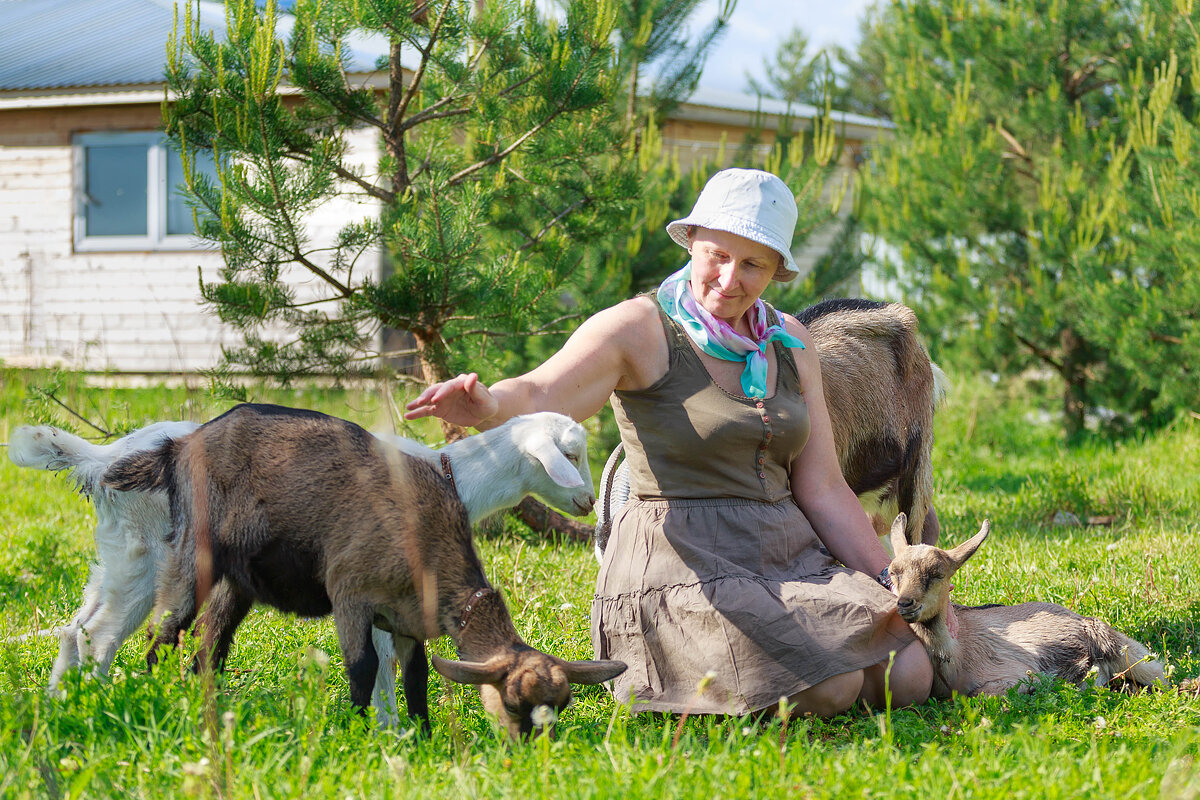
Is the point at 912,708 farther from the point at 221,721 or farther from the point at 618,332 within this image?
the point at 221,721

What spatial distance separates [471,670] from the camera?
112 inches

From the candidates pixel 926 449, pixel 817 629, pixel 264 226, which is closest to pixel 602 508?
pixel 817 629

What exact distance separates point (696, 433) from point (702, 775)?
123cm

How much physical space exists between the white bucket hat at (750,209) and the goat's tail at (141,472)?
1802 mm

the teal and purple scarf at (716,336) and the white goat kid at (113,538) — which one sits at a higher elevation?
the teal and purple scarf at (716,336)

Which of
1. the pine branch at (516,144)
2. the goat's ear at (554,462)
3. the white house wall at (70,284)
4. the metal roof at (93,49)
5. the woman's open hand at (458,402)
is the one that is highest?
the metal roof at (93,49)

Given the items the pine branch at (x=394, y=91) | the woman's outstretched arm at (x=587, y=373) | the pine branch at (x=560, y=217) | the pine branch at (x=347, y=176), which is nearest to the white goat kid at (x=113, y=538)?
the woman's outstretched arm at (x=587, y=373)

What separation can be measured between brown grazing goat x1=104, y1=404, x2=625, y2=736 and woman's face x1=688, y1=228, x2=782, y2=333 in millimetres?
1063

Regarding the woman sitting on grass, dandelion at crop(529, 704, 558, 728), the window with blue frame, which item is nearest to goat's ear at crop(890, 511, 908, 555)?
the woman sitting on grass

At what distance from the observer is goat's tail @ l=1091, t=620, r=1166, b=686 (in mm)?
3559

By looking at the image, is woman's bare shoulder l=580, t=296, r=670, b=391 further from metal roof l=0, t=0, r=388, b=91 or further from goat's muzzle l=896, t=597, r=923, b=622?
metal roof l=0, t=0, r=388, b=91

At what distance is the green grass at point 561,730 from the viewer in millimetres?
2381

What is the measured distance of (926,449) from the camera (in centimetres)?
499

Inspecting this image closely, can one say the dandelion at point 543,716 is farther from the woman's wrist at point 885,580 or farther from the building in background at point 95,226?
the building in background at point 95,226
